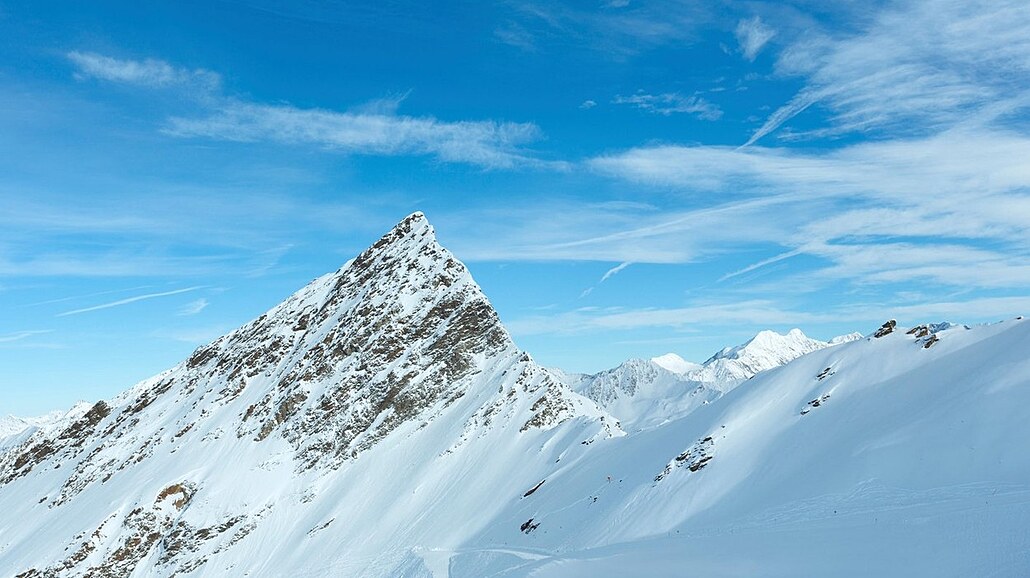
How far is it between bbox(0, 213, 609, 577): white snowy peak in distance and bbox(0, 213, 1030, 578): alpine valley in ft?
0.90

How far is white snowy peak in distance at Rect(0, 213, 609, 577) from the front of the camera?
54562 mm

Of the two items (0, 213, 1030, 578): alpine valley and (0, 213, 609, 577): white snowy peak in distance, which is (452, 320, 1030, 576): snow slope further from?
(0, 213, 609, 577): white snowy peak in distance

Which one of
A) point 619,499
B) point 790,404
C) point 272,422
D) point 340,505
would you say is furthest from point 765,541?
point 272,422

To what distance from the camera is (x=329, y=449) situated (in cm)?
6569

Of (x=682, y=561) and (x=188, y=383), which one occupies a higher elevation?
(x=188, y=383)

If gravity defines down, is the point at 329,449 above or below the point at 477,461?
above

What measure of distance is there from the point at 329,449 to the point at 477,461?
1812cm

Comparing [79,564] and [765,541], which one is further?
[79,564]

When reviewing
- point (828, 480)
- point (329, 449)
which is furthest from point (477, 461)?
point (828, 480)

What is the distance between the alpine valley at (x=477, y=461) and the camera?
73.9 ft

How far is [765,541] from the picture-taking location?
71.5 ft

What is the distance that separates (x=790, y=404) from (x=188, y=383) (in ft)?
266

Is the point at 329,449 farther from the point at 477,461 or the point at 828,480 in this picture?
the point at 828,480

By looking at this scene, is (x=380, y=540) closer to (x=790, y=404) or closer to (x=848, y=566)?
(x=790, y=404)
